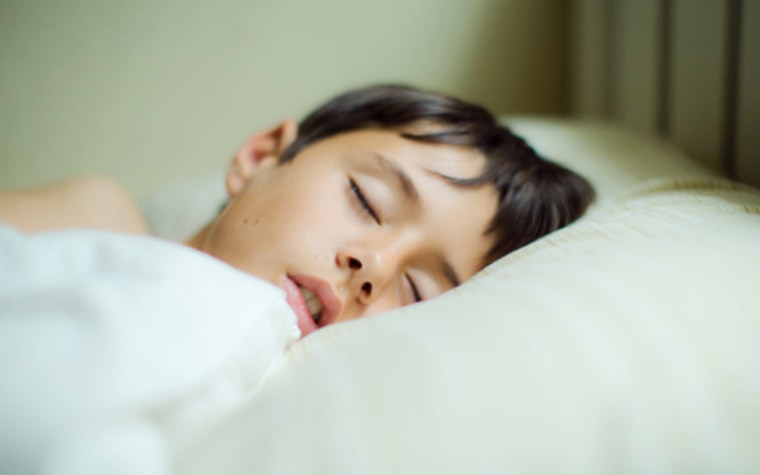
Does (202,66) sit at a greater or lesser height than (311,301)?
greater

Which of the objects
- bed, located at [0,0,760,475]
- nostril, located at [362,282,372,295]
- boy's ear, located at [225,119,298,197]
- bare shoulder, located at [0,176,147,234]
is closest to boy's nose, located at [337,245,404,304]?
nostril, located at [362,282,372,295]

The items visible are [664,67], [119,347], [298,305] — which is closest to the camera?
[119,347]

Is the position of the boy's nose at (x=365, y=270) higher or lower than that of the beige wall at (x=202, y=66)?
lower

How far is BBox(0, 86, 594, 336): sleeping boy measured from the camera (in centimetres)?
54

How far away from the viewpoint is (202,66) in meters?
1.06

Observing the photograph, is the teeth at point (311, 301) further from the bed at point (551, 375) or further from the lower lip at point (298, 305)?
the bed at point (551, 375)

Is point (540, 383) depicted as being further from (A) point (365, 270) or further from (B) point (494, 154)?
(B) point (494, 154)

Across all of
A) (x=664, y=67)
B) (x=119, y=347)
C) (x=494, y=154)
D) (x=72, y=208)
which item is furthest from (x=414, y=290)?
(x=664, y=67)

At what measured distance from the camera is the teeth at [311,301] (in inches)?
21.1

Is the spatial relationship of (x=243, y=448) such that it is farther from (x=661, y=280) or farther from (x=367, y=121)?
(x=367, y=121)

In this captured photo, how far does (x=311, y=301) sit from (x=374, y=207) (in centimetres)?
13

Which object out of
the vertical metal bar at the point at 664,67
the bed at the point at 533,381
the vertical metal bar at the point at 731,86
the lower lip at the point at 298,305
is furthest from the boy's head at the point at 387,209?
the vertical metal bar at the point at 664,67

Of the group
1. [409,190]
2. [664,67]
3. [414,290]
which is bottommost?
[414,290]

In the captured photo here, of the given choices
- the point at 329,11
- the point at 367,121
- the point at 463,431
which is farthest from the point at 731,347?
the point at 329,11
